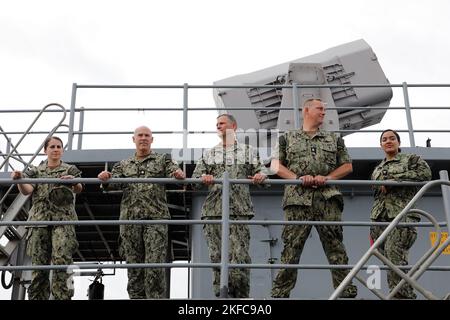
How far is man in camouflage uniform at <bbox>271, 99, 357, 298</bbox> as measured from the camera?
543 centimetres

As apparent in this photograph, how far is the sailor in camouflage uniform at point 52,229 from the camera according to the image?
549cm

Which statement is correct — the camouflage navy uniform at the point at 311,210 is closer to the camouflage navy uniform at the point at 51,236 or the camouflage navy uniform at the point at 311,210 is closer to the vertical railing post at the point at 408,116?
the camouflage navy uniform at the point at 51,236

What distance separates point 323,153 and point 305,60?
3.74 metres

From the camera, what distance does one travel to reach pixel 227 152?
6.03 metres

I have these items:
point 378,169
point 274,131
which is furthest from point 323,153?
point 274,131

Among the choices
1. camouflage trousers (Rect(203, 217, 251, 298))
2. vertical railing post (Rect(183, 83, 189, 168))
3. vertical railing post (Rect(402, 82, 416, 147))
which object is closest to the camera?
camouflage trousers (Rect(203, 217, 251, 298))

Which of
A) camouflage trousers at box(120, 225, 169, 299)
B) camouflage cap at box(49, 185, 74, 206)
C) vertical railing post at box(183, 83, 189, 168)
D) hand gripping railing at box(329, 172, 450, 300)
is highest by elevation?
vertical railing post at box(183, 83, 189, 168)

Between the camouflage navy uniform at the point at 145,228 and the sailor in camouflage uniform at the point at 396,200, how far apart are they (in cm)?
171

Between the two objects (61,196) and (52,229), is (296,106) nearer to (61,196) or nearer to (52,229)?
(61,196)

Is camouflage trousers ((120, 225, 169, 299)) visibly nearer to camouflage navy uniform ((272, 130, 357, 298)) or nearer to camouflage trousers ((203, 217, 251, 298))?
camouflage trousers ((203, 217, 251, 298))

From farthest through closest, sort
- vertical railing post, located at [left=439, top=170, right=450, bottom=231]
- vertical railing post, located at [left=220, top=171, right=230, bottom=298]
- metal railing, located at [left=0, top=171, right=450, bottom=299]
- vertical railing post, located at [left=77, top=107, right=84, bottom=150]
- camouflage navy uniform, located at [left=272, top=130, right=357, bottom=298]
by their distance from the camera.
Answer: vertical railing post, located at [left=77, top=107, right=84, bottom=150] < camouflage navy uniform, located at [left=272, top=130, right=357, bottom=298] < vertical railing post, located at [left=439, top=170, right=450, bottom=231] < vertical railing post, located at [left=220, top=171, right=230, bottom=298] < metal railing, located at [left=0, top=171, right=450, bottom=299]

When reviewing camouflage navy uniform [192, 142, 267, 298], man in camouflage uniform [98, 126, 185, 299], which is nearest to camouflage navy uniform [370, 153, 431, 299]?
camouflage navy uniform [192, 142, 267, 298]

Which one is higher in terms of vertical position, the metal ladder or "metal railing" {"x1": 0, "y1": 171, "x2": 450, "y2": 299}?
the metal ladder
